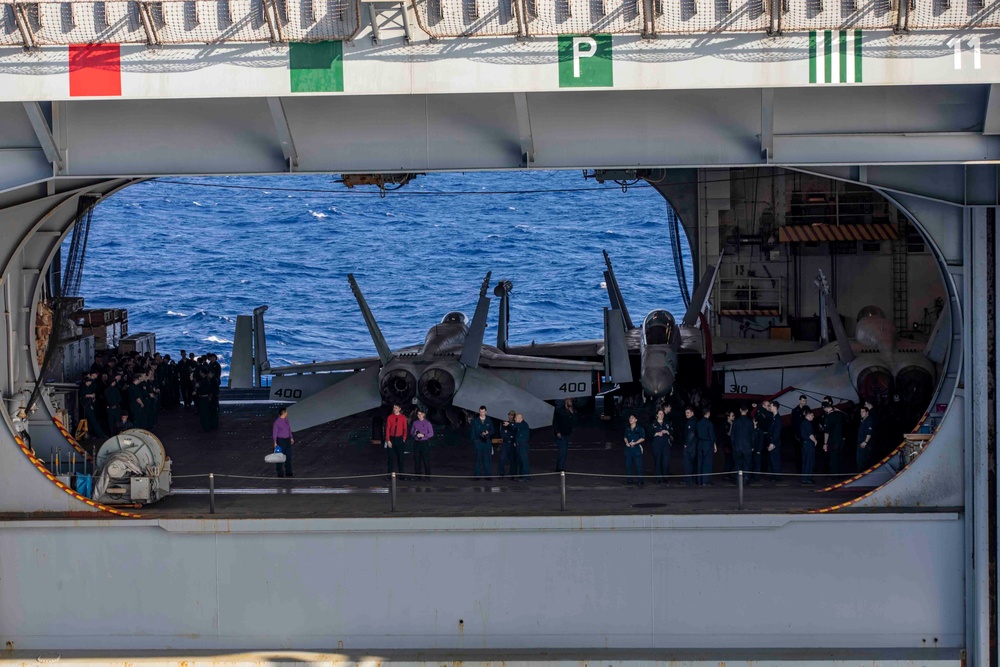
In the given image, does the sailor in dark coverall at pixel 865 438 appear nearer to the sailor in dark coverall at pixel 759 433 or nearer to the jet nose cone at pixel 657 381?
the sailor in dark coverall at pixel 759 433

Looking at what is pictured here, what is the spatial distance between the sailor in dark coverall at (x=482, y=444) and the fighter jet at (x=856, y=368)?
6.02 meters

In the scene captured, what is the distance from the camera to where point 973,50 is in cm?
1073

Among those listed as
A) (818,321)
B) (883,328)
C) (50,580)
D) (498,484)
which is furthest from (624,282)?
(50,580)

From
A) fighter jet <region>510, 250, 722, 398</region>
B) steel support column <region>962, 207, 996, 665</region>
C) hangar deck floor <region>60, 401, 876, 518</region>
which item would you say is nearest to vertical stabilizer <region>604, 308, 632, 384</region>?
fighter jet <region>510, 250, 722, 398</region>

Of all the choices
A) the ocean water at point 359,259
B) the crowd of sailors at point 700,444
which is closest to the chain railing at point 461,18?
the crowd of sailors at point 700,444

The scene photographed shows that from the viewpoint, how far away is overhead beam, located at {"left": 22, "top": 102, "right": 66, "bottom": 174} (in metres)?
12.0

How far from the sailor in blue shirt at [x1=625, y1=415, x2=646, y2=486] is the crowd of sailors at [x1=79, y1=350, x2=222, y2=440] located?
26.7 feet

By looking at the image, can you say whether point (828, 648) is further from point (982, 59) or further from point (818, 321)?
point (818, 321)

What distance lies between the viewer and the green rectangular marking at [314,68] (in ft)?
36.7

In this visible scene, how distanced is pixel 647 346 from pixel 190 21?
1295cm

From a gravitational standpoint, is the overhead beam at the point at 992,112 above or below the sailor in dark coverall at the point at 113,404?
above

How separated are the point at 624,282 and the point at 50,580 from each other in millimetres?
44085

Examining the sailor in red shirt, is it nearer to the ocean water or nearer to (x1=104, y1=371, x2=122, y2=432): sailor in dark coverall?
(x1=104, y1=371, x2=122, y2=432): sailor in dark coverall

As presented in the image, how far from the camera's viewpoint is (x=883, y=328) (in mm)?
20766
